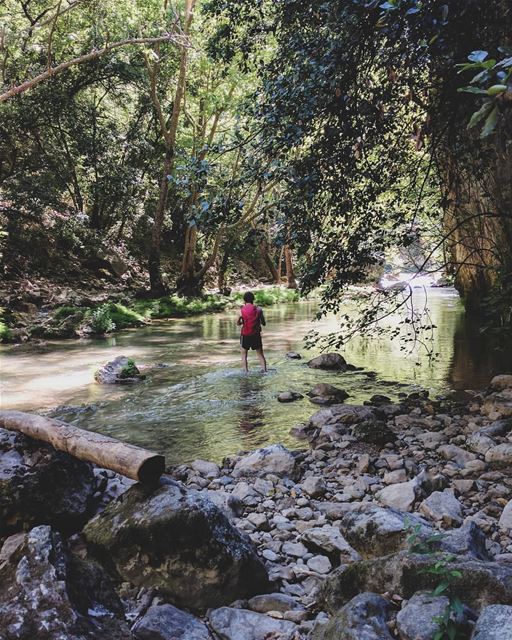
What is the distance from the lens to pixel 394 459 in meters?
5.17

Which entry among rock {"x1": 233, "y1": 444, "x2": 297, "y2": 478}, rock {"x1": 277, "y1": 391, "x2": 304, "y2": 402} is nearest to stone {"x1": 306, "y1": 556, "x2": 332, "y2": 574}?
rock {"x1": 233, "y1": 444, "x2": 297, "y2": 478}

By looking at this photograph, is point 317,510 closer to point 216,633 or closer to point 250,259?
point 216,633

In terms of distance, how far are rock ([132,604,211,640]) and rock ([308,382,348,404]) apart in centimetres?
558

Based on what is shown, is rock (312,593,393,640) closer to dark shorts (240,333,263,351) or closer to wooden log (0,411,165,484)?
wooden log (0,411,165,484)

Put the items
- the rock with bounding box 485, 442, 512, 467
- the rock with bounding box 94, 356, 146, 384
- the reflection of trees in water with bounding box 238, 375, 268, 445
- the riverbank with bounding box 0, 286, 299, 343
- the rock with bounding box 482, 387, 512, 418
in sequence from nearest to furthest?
the rock with bounding box 485, 442, 512, 467 → the rock with bounding box 482, 387, 512, 418 → the reflection of trees in water with bounding box 238, 375, 268, 445 → the rock with bounding box 94, 356, 146, 384 → the riverbank with bounding box 0, 286, 299, 343

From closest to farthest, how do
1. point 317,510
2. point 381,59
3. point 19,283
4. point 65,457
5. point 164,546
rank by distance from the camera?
point 164,546
point 65,457
point 317,510
point 381,59
point 19,283

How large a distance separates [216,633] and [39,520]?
162 cm

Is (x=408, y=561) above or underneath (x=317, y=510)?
above

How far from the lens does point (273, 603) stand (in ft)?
9.23

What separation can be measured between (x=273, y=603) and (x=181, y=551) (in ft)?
2.00

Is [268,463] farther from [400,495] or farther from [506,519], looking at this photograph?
[506,519]

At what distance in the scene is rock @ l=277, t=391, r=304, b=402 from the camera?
8.40 m

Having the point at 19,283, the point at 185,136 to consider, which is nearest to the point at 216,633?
Result: the point at 19,283

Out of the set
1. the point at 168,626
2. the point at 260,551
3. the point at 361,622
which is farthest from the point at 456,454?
the point at 168,626
